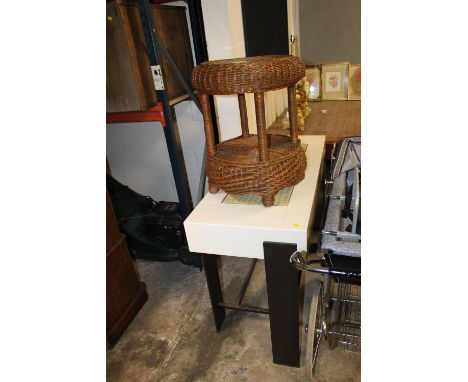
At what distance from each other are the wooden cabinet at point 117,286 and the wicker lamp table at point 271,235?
0.68 metres

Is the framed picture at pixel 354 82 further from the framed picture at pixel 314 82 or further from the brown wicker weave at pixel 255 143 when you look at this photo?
the brown wicker weave at pixel 255 143

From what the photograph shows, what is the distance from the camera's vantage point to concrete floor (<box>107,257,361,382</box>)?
145 cm

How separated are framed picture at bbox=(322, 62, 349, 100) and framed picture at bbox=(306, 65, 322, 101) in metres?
0.04

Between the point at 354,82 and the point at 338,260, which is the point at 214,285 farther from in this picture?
the point at 354,82

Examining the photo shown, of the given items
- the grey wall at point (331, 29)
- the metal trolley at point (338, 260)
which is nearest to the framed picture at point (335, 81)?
the grey wall at point (331, 29)

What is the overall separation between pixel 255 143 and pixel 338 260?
55 centimetres

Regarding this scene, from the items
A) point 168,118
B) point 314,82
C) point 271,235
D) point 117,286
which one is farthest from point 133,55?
point 314,82

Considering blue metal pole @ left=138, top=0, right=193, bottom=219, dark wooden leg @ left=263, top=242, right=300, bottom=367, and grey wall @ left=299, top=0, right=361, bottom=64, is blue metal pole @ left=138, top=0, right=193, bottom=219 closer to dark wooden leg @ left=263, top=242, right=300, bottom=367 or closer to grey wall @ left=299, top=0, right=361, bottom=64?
dark wooden leg @ left=263, top=242, right=300, bottom=367

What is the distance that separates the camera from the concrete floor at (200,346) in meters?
1.45

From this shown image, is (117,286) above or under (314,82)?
under

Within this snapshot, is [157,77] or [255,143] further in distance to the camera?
[157,77]

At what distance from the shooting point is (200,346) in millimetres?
1613
